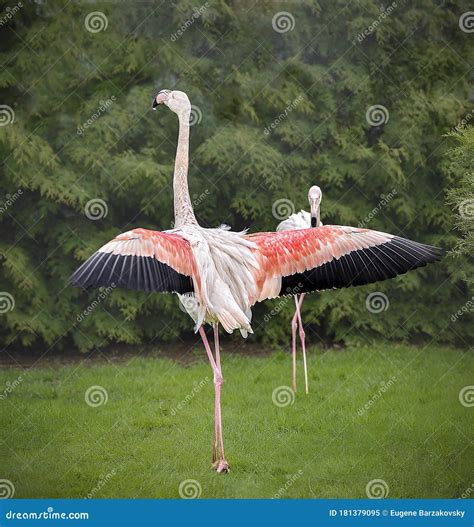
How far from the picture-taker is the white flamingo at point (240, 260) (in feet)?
16.1

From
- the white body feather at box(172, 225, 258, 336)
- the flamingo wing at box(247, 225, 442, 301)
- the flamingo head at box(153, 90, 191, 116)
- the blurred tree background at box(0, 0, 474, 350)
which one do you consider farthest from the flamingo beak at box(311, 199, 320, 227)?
the flamingo head at box(153, 90, 191, 116)

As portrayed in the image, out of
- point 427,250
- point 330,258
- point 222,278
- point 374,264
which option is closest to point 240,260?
point 222,278

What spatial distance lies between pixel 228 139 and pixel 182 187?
363 centimetres

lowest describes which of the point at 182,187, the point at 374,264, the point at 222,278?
Result: the point at 222,278

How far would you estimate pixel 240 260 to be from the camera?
17.9 ft

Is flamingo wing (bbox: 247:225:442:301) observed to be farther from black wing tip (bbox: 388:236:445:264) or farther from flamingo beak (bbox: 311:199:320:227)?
flamingo beak (bbox: 311:199:320:227)

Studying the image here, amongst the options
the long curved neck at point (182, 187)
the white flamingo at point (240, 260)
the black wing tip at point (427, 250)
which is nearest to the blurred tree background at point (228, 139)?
the long curved neck at point (182, 187)

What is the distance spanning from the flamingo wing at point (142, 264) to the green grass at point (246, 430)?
150cm

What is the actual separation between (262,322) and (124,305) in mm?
1735

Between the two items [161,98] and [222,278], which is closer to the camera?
[222,278]

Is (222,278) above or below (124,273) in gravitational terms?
above

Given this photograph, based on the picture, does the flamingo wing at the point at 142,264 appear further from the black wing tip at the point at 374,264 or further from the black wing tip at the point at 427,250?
the black wing tip at the point at 427,250

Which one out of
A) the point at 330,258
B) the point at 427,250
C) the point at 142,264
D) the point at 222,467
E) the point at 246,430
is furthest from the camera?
the point at 246,430

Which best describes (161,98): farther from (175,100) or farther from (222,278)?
(222,278)
